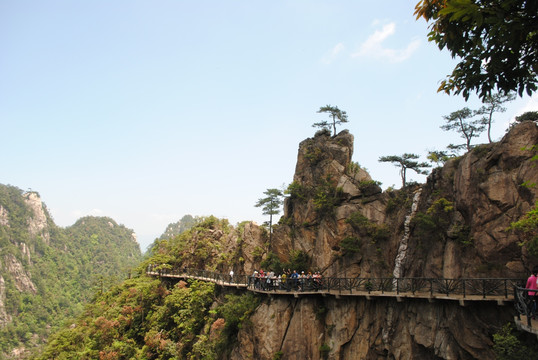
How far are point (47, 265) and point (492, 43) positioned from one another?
148618 mm

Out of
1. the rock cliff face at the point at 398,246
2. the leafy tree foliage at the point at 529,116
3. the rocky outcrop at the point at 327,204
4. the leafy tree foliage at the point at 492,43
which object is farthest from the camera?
the rocky outcrop at the point at 327,204

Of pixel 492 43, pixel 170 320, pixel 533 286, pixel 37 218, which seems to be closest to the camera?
pixel 492 43

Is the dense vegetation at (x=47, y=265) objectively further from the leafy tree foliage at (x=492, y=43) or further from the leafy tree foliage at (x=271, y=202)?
the leafy tree foliage at (x=492, y=43)

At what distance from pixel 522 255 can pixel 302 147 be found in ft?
59.1

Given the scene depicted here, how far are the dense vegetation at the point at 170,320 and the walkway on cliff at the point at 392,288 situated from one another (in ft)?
5.92

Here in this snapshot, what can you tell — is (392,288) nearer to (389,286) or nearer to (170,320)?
(389,286)

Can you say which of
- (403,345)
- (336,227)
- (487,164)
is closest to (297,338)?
(403,345)

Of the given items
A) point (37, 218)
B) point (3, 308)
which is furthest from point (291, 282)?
point (37, 218)

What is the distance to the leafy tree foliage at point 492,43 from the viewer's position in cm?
507

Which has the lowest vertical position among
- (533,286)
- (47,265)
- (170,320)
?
(47,265)

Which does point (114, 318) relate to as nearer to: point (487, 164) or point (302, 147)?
point (302, 147)

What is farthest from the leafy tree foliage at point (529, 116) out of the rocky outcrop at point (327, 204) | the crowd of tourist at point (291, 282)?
the crowd of tourist at point (291, 282)

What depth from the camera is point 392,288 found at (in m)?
18.7

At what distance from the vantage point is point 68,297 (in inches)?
4473
